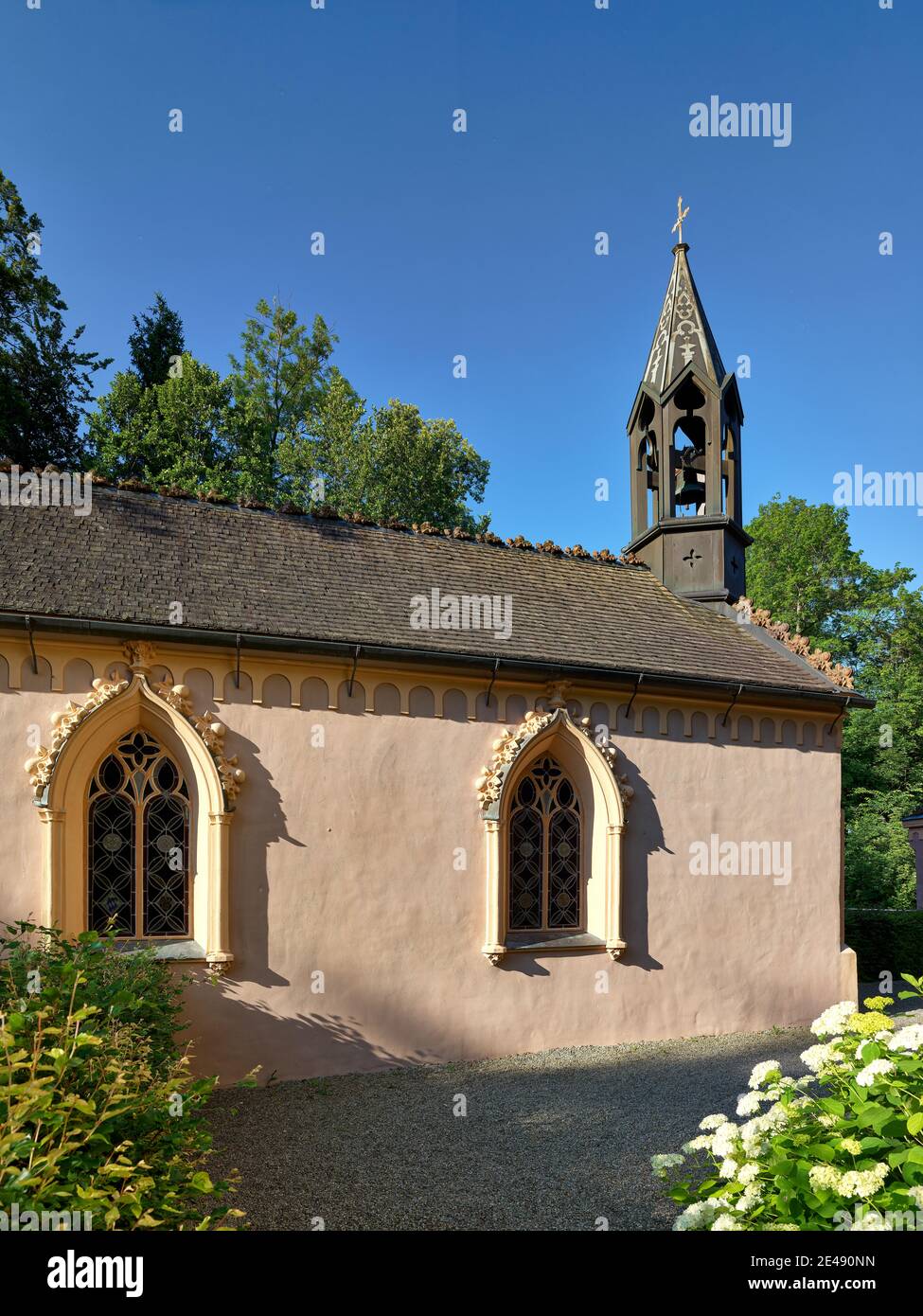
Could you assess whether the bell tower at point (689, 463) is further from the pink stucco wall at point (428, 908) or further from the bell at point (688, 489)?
the pink stucco wall at point (428, 908)

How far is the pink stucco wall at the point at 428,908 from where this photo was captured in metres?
8.06

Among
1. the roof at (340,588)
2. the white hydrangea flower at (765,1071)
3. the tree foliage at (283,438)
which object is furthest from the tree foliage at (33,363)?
the white hydrangea flower at (765,1071)

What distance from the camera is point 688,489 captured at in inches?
551

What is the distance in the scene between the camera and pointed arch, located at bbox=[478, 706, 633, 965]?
9141 millimetres

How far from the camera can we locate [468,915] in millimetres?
9055

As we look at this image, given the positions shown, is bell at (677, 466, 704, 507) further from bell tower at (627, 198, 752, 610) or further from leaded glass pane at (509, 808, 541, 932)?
leaded glass pane at (509, 808, 541, 932)

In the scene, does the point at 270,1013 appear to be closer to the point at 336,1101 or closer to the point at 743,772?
the point at 336,1101

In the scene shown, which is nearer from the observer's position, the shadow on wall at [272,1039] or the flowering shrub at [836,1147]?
the flowering shrub at [836,1147]

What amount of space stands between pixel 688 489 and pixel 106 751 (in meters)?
10.3

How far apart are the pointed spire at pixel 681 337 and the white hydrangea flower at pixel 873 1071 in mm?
12507

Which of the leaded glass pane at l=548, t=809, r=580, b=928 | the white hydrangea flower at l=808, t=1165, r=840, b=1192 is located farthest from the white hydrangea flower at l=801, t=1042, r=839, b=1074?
the leaded glass pane at l=548, t=809, r=580, b=928

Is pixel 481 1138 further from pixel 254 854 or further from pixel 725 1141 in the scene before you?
pixel 725 1141

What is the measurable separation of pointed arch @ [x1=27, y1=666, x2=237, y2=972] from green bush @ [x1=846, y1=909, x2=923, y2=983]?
1340 cm
